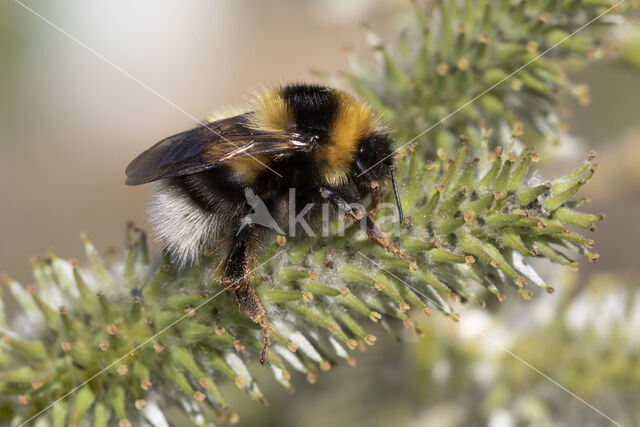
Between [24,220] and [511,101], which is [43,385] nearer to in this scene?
[511,101]

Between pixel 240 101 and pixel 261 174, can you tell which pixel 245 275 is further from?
pixel 240 101

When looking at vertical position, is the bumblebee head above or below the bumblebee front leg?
above

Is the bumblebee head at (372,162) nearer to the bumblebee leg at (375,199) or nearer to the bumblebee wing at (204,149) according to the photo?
the bumblebee leg at (375,199)

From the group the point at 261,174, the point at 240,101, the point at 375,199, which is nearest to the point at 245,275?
the point at 261,174

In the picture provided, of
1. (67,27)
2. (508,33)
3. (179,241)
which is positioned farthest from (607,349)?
(67,27)

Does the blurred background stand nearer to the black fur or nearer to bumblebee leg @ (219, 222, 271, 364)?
the black fur

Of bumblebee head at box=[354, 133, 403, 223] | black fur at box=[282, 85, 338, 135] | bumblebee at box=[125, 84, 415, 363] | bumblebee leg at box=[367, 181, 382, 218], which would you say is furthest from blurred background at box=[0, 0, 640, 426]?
bumblebee leg at box=[367, 181, 382, 218]

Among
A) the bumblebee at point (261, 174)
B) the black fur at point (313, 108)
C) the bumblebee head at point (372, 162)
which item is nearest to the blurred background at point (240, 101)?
the black fur at point (313, 108)
